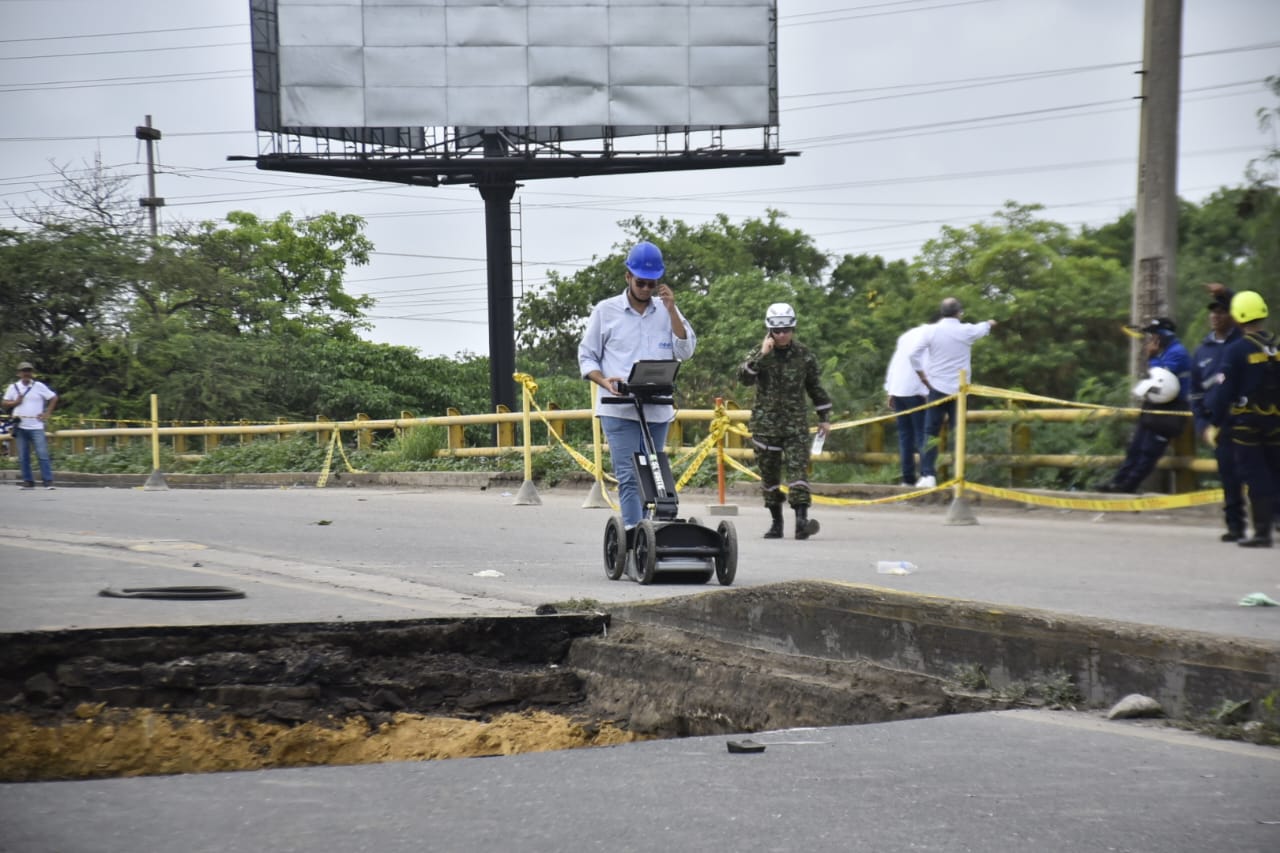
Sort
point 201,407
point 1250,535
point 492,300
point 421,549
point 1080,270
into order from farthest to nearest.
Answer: point 492,300
point 1080,270
point 201,407
point 1250,535
point 421,549

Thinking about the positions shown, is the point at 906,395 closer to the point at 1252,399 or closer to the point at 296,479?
the point at 1252,399

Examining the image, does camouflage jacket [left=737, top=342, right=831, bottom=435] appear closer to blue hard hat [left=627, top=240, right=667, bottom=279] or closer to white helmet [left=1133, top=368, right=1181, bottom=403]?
blue hard hat [left=627, top=240, right=667, bottom=279]

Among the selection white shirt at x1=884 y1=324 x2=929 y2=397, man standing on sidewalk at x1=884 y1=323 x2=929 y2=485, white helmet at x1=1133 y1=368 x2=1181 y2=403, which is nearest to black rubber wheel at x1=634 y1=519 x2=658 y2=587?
white helmet at x1=1133 y1=368 x2=1181 y2=403

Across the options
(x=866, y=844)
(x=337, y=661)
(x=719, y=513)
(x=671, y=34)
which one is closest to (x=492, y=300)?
(x=671, y=34)

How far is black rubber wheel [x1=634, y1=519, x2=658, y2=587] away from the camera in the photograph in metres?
7.93

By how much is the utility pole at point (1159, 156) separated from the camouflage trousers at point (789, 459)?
4806mm

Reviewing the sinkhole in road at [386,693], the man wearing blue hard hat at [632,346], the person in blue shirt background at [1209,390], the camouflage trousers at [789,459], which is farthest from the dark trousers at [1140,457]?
the sinkhole in road at [386,693]

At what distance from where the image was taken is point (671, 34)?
118ft

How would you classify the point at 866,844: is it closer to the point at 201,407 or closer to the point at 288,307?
the point at 201,407

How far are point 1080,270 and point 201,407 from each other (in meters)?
20.3

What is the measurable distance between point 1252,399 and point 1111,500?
144 inches

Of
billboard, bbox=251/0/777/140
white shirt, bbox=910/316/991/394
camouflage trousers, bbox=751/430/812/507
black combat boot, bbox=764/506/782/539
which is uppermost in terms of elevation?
billboard, bbox=251/0/777/140

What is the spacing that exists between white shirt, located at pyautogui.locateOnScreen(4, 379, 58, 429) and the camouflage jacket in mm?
6751

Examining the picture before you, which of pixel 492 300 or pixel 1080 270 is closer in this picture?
pixel 1080 270
